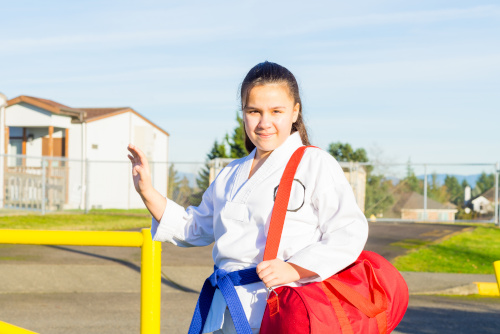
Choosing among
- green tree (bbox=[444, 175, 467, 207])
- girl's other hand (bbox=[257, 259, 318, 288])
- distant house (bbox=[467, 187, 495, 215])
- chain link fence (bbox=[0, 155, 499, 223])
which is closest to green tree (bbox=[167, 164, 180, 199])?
chain link fence (bbox=[0, 155, 499, 223])

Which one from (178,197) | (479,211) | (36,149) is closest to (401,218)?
(479,211)

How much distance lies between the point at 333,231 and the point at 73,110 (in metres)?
27.3

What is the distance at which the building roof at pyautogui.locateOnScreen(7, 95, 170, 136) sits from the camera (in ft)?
86.5

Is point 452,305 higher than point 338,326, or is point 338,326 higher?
point 338,326

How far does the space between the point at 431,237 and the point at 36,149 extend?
20166 mm

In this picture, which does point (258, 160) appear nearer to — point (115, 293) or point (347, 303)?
point (347, 303)

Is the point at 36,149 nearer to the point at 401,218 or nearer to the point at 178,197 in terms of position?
the point at 178,197

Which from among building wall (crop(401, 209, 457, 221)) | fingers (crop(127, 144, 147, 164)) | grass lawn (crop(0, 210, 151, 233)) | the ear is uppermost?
the ear

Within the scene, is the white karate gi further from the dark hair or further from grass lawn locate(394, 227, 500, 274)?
grass lawn locate(394, 227, 500, 274)

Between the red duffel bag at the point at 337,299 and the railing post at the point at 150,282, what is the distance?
0.63m

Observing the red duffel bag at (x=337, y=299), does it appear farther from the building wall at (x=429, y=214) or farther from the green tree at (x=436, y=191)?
the building wall at (x=429, y=214)

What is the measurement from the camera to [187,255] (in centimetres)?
1130

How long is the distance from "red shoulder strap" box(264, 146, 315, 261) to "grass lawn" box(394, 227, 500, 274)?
340 inches

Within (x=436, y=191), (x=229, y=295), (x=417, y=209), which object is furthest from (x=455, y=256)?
(x=229, y=295)
